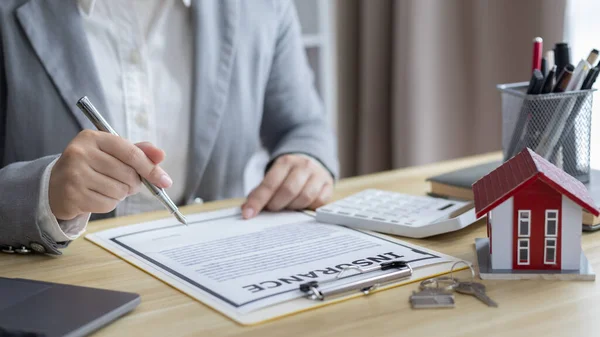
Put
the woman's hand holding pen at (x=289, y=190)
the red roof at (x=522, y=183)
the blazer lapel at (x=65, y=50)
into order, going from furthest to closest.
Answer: the blazer lapel at (x=65, y=50), the woman's hand holding pen at (x=289, y=190), the red roof at (x=522, y=183)

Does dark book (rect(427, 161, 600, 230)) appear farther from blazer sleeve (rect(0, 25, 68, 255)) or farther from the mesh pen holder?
blazer sleeve (rect(0, 25, 68, 255))

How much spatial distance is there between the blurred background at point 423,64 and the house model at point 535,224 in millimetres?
997

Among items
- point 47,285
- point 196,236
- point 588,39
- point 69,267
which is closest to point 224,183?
point 196,236

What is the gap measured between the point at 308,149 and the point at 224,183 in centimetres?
28

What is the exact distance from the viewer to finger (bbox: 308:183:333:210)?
112 cm

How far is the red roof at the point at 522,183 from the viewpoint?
755 millimetres

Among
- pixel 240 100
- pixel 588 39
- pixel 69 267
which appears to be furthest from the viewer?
pixel 588 39

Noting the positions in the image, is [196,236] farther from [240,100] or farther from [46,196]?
[240,100]

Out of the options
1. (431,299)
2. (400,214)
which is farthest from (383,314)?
(400,214)

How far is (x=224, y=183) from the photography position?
59.5 inches

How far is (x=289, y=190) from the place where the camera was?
1.10m

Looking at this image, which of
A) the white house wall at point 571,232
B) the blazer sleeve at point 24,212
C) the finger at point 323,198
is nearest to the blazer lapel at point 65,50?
the blazer sleeve at point 24,212

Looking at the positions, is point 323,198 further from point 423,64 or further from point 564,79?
point 423,64

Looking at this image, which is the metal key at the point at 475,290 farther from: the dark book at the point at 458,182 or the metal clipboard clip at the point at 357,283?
the dark book at the point at 458,182
